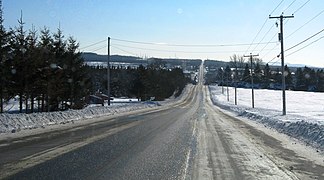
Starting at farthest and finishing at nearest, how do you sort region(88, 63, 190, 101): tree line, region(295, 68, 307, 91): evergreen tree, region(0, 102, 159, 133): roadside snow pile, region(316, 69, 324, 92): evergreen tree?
region(295, 68, 307, 91): evergreen tree
region(316, 69, 324, 92): evergreen tree
region(88, 63, 190, 101): tree line
region(0, 102, 159, 133): roadside snow pile

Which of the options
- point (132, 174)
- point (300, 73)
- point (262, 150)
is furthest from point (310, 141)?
point (300, 73)

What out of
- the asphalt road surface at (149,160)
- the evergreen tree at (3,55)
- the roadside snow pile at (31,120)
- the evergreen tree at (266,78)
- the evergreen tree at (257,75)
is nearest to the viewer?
the asphalt road surface at (149,160)

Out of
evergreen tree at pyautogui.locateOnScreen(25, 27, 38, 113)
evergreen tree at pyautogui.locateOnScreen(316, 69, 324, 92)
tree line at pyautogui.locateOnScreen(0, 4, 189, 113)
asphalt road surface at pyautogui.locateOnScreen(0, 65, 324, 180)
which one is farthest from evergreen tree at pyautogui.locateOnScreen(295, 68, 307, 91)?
asphalt road surface at pyautogui.locateOnScreen(0, 65, 324, 180)

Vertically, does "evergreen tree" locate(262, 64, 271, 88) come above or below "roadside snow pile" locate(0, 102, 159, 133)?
above

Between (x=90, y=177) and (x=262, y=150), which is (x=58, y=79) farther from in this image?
(x=90, y=177)

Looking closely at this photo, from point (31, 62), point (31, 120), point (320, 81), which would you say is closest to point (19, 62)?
point (31, 62)

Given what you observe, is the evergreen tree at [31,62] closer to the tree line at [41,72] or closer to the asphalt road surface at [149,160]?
the tree line at [41,72]

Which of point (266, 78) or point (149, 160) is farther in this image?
point (266, 78)

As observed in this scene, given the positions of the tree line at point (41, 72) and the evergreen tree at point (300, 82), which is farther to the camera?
the evergreen tree at point (300, 82)

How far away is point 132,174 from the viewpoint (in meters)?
8.41

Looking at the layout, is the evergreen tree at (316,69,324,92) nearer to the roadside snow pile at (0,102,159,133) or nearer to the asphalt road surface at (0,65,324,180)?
the roadside snow pile at (0,102,159,133)

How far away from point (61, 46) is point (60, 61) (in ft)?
6.39

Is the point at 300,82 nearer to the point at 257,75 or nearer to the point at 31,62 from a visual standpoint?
the point at 257,75

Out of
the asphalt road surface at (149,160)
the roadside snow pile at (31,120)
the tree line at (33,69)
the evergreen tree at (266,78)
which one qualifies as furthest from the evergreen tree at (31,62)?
the evergreen tree at (266,78)
